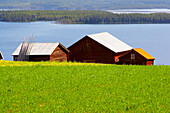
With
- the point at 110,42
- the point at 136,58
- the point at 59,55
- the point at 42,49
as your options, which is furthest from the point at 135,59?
the point at 42,49

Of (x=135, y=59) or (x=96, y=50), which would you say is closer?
(x=135, y=59)

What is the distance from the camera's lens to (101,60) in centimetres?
6303

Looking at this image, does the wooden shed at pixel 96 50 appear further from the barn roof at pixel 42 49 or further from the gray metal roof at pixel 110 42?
the barn roof at pixel 42 49

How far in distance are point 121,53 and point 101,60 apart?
3937 mm

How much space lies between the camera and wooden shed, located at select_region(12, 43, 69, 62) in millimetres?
60281

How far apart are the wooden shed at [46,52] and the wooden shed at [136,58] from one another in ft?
35.8

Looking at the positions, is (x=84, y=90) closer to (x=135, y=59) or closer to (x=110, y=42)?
(x=135, y=59)

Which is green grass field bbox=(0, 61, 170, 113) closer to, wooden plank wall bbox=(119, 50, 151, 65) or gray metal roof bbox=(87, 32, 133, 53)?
wooden plank wall bbox=(119, 50, 151, 65)

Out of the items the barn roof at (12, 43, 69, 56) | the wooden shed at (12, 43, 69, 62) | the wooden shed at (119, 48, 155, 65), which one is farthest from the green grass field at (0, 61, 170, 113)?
the barn roof at (12, 43, 69, 56)

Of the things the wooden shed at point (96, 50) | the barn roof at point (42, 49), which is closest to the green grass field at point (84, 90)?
the barn roof at point (42, 49)

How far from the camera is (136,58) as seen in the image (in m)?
60.1

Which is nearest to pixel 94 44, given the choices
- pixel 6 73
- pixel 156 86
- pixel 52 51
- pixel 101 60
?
pixel 101 60

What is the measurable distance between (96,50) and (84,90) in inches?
1645

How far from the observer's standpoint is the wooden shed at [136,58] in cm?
5947
